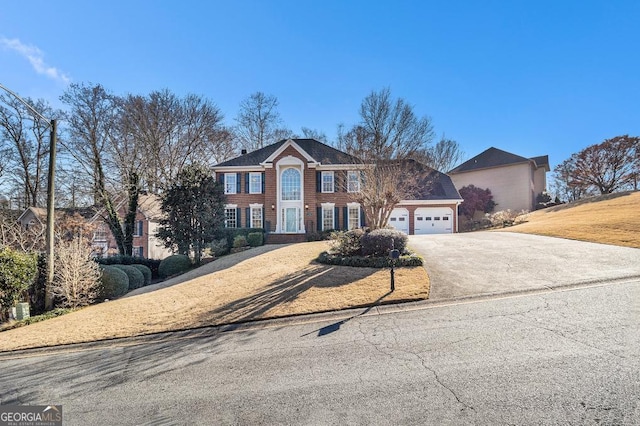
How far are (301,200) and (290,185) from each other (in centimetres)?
152

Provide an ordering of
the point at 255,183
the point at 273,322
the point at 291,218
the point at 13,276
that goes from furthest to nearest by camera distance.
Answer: the point at 255,183 < the point at 291,218 < the point at 13,276 < the point at 273,322

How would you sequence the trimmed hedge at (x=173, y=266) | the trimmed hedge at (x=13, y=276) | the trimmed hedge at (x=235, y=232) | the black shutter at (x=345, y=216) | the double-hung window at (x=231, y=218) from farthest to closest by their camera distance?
1. the double-hung window at (x=231, y=218)
2. the black shutter at (x=345, y=216)
3. the trimmed hedge at (x=235, y=232)
4. the trimmed hedge at (x=173, y=266)
5. the trimmed hedge at (x=13, y=276)

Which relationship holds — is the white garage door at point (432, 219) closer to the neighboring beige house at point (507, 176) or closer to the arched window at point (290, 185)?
the arched window at point (290, 185)

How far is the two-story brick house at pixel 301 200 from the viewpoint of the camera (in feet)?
78.9

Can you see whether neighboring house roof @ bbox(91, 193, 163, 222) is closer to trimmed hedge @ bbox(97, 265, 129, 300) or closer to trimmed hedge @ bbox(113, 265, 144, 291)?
trimmed hedge @ bbox(113, 265, 144, 291)

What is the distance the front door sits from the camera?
80.0ft

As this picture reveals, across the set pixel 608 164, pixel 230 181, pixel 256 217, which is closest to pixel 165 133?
pixel 230 181

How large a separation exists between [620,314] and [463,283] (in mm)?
3240

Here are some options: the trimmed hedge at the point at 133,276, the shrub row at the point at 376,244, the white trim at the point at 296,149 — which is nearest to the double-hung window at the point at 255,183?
the white trim at the point at 296,149

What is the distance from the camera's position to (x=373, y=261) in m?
10.8

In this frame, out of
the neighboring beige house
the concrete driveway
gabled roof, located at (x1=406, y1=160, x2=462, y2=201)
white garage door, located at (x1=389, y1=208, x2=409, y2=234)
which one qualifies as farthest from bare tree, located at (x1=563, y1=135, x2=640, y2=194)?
the concrete driveway

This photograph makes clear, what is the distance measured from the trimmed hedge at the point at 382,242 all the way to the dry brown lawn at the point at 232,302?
3.63 feet

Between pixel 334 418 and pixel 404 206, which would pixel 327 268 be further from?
pixel 404 206

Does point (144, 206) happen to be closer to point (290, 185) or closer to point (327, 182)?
point (290, 185)
